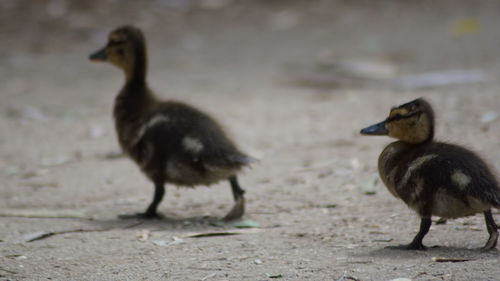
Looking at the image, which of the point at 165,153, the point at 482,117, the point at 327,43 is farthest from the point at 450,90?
the point at 165,153

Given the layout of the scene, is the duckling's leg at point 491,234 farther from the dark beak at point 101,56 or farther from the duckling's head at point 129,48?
the dark beak at point 101,56

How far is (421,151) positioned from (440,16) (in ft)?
29.6

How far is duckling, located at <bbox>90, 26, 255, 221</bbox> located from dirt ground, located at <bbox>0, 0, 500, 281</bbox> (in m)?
0.25

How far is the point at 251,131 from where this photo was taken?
23.6 ft

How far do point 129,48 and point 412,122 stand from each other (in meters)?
2.31

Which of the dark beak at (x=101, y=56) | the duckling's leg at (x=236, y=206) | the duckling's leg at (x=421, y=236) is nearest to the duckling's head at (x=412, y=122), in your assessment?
the duckling's leg at (x=421, y=236)

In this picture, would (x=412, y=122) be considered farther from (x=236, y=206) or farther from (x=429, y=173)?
(x=236, y=206)

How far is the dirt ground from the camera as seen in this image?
3.64 m

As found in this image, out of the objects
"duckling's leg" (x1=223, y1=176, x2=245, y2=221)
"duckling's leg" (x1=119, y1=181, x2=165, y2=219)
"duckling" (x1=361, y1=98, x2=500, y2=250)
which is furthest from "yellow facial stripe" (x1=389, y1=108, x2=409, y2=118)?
"duckling's leg" (x1=119, y1=181, x2=165, y2=219)

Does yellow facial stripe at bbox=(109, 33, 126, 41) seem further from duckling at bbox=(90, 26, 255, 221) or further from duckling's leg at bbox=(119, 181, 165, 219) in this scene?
duckling's leg at bbox=(119, 181, 165, 219)

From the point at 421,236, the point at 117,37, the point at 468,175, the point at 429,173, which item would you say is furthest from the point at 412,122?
the point at 117,37

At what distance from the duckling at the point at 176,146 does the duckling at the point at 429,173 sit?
956 millimetres

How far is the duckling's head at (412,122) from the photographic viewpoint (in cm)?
383

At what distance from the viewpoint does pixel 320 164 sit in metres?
5.79
